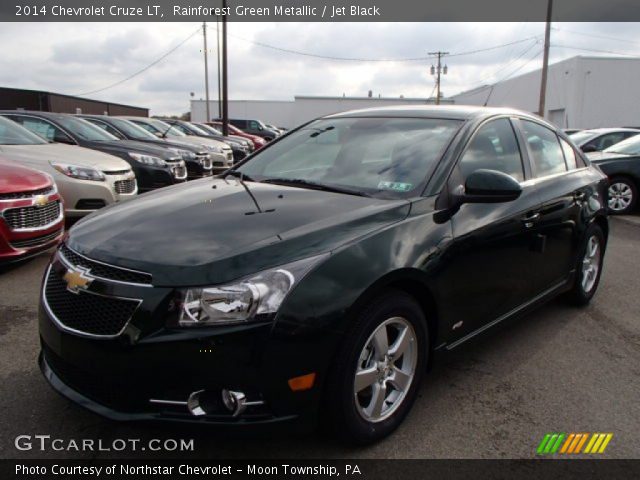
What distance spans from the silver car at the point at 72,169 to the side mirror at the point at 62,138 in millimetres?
1177

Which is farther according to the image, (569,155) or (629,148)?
(629,148)

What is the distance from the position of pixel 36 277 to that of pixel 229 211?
Answer: 10.7ft

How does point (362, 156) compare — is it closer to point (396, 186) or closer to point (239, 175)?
point (396, 186)

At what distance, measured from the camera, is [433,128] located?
3217 millimetres

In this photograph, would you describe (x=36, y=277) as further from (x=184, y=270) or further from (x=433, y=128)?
(x=433, y=128)

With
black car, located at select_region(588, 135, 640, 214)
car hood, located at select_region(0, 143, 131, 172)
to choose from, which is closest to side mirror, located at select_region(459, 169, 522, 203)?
car hood, located at select_region(0, 143, 131, 172)

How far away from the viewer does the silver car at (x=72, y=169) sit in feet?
20.6

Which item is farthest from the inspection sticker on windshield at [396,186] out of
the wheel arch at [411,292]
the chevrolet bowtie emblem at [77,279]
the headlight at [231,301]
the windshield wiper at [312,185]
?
the chevrolet bowtie emblem at [77,279]

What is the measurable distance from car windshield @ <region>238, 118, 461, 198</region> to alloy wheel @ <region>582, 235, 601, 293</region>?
78.8 inches

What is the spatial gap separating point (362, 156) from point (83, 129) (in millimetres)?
7067

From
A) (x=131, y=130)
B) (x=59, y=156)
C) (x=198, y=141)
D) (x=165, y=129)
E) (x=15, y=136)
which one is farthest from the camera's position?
(x=165, y=129)

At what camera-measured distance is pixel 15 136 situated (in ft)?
22.2

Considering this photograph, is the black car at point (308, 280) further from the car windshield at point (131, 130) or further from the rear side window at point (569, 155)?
the car windshield at point (131, 130)

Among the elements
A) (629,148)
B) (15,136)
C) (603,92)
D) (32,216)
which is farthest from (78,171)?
(603,92)
